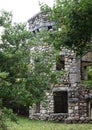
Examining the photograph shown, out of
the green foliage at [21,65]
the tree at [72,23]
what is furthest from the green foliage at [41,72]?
the tree at [72,23]

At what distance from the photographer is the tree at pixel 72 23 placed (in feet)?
49.4

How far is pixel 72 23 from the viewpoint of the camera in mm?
15570

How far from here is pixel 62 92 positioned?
28.9m

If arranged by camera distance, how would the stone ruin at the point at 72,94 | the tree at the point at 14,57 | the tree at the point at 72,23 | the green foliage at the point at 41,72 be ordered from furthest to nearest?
the stone ruin at the point at 72,94 < the green foliage at the point at 41,72 < the tree at the point at 14,57 < the tree at the point at 72,23

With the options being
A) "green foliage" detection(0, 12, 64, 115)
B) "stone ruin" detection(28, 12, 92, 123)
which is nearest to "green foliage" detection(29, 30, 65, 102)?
"green foliage" detection(0, 12, 64, 115)

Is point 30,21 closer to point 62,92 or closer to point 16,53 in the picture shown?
point 62,92

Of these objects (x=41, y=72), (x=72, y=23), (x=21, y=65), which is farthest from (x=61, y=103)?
(x=72, y=23)

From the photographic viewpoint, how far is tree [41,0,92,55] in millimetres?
15062

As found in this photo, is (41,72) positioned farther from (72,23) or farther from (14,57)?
(72,23)

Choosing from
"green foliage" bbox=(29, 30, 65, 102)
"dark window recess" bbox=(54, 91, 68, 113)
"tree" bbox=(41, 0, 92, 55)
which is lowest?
"dark window recess" bbox=(54, 91, 68, 113)

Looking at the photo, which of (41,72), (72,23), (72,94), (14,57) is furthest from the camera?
(72,94)

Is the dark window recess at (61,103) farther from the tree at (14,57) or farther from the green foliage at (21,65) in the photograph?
the tree at (14,57)

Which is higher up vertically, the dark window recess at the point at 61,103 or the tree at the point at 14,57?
the tree at the point at 14,57

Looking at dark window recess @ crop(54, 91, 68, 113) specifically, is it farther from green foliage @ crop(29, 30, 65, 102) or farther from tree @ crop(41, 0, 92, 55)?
tree @ crop(41, 0, 92, 55)
